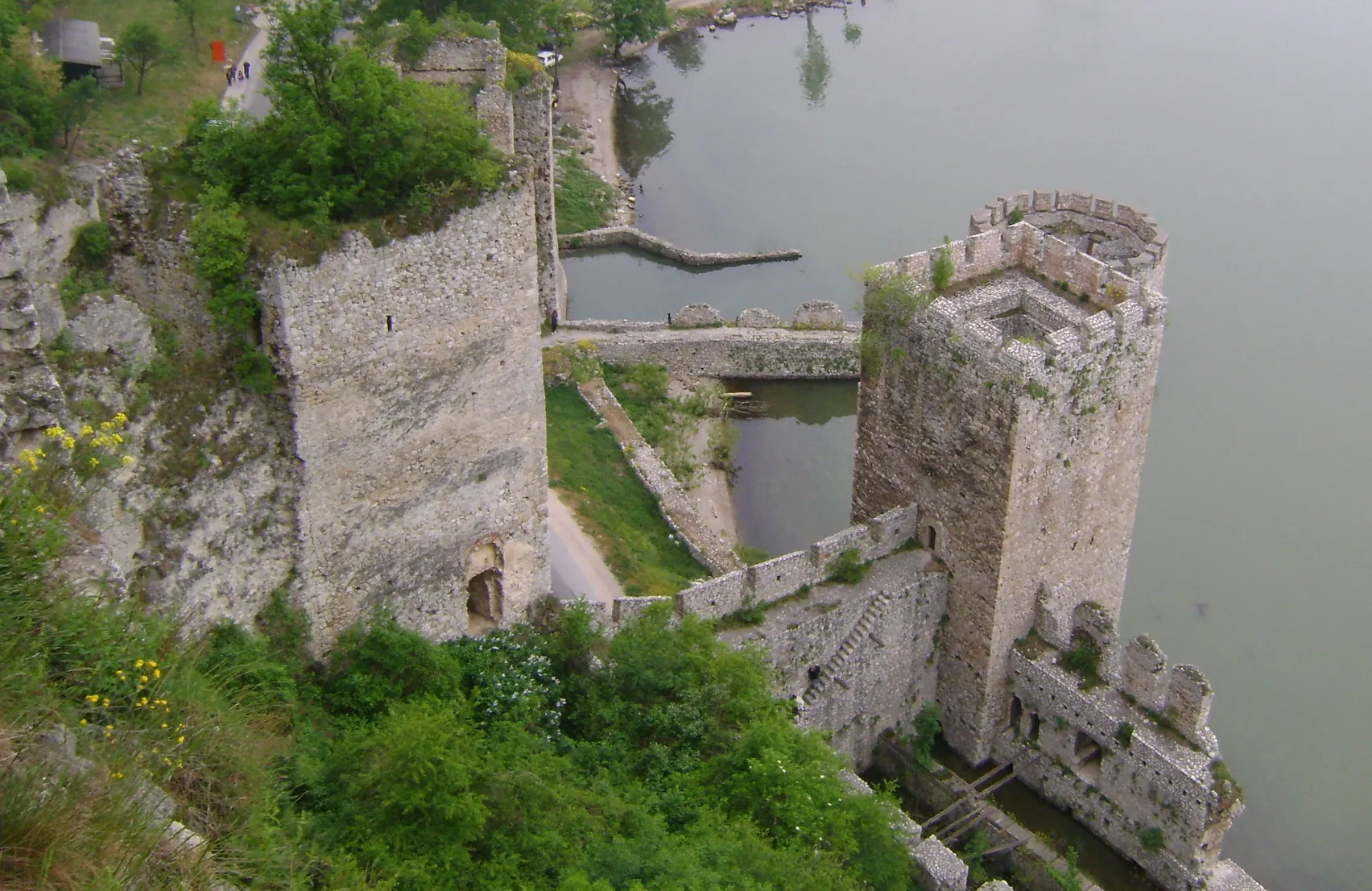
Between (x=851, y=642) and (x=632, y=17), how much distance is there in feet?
112

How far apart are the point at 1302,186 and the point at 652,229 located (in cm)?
1632

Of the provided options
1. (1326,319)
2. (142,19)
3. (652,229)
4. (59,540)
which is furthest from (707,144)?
(59,540)

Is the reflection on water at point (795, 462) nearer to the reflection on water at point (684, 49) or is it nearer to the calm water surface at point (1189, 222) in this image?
the calm water surface at point (1189, 222)

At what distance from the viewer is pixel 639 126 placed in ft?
148

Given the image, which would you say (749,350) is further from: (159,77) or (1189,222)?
(159,77)

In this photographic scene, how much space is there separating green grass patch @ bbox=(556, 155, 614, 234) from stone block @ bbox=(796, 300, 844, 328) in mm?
8162

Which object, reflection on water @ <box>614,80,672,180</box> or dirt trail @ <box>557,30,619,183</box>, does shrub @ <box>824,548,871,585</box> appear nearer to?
dirt trail @ <box>557,30,619,183</box>

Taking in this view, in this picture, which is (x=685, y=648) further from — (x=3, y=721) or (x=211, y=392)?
(x=3, y=721)

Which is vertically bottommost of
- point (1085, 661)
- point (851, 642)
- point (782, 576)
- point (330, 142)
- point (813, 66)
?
point (1085, 661)

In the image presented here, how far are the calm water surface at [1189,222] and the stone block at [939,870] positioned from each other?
5633mm

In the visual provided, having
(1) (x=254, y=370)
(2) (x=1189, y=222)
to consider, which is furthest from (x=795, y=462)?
(1) (x=254, y=370)

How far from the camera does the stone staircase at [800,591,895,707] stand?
17188 millimetres

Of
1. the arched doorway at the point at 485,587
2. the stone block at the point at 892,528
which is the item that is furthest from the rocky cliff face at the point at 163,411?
the stone block at the point at 892,528

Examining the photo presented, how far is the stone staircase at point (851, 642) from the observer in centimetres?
1719
